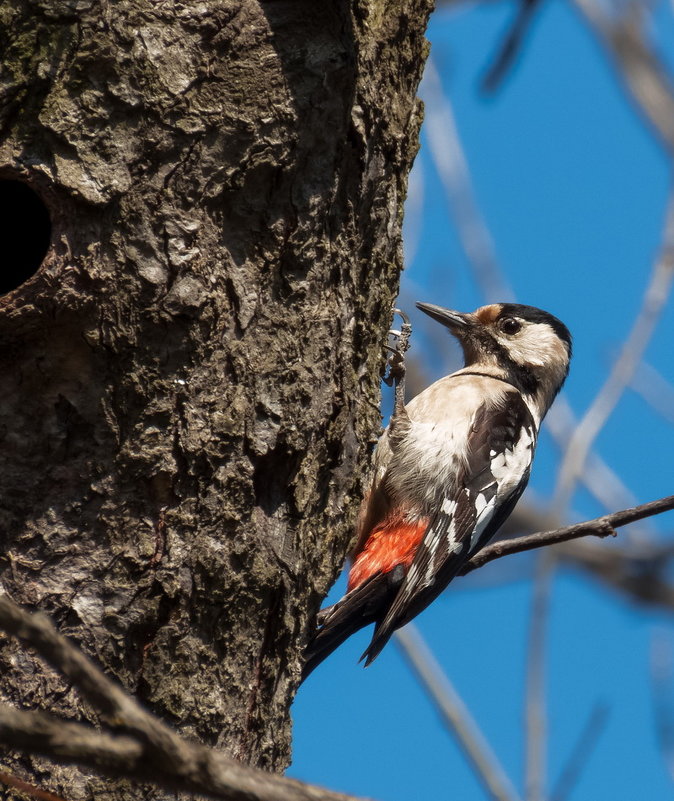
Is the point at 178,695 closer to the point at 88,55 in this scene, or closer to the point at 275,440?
the point at 275,440

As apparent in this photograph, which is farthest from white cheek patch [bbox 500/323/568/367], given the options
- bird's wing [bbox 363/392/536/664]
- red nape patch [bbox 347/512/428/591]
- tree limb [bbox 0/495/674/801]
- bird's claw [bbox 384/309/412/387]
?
tree limb [bbox 0/495/674/801]

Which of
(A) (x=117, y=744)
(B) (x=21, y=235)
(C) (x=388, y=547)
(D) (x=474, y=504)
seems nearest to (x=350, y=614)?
(C) (x=388, y=547)

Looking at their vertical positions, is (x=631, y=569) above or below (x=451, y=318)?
below

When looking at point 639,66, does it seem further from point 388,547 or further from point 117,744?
point 117,744

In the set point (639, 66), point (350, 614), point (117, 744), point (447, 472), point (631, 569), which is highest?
point (639, 66)

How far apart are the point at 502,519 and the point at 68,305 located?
2612 mm

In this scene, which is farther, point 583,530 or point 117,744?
point 583,530

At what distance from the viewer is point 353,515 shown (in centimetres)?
302

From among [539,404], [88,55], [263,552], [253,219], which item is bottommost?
[263,552]

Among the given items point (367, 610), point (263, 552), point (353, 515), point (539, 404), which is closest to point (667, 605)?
point (539, 404)

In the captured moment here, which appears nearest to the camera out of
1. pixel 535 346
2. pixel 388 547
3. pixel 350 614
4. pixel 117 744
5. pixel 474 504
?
pixel 117 744

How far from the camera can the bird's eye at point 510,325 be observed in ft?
16.5

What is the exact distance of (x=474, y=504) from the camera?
419cm

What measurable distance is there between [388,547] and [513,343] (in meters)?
1.55
